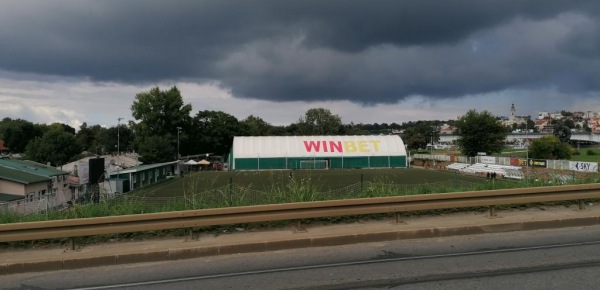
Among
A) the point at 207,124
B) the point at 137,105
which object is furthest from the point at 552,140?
the point at 137,105

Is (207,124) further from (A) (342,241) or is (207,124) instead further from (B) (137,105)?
(A) (342,241)

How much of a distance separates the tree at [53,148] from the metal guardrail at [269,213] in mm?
95462

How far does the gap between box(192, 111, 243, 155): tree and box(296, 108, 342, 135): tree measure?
44.3 metres

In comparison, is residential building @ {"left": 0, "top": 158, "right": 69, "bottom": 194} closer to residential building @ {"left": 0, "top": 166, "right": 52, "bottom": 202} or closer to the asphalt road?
residential building @ {"left": 0, "top": 166, "right": 52, "bottom": 202}

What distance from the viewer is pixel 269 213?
8984 millimetres

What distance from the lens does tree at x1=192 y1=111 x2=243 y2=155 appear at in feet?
404

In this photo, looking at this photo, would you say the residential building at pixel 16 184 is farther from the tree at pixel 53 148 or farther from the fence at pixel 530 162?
the tree at pixel 53 148

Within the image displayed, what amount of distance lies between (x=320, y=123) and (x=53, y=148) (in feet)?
313

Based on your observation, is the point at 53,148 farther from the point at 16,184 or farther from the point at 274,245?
the point at 274,245

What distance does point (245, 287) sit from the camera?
6.17 m

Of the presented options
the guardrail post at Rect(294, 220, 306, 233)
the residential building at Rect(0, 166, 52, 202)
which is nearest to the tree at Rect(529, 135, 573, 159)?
the residential building at Rect(0, 166, 52, 202)

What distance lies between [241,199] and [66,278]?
4612 millimetres

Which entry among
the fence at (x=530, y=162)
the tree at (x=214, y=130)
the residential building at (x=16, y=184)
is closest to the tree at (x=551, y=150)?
the fence at (x=530, y=162)

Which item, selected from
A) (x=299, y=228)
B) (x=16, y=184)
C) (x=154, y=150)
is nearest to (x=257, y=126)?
(x=154, y=150)
